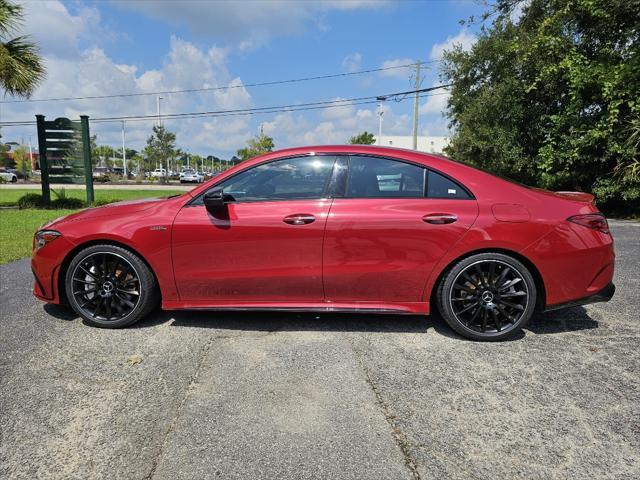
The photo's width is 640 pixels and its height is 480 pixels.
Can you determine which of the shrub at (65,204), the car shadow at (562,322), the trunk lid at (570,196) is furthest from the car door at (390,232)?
the shrub at (65,204)

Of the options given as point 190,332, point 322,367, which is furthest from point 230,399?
point 190,332

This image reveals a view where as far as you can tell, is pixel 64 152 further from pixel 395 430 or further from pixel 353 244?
pixel 395 430

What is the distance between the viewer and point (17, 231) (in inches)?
352

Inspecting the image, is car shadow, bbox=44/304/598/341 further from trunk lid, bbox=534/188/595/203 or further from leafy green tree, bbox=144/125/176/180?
leafy green tree, bbox=144/125/176/180

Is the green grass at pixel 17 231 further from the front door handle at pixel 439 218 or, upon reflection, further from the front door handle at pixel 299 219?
the front door handle at pixel 439 218

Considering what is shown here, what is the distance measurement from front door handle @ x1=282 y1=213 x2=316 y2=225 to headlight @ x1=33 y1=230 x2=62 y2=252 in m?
1.99

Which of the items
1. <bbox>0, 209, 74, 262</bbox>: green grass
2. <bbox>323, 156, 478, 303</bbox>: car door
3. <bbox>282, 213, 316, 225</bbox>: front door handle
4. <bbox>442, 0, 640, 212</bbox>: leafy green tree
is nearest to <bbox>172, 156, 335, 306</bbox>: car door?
<bbox>282, 213, 316, 225</bbox>: front door handle

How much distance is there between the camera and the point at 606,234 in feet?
11.4

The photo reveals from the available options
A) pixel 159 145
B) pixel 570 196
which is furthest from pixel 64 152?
pixel 159 145

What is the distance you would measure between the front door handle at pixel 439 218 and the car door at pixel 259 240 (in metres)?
0.81

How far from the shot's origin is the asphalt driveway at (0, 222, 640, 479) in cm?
207

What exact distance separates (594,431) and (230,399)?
205 centimetres

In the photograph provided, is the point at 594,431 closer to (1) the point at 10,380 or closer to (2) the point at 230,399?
(2) the point at 230,399

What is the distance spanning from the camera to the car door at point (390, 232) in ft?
11.1
